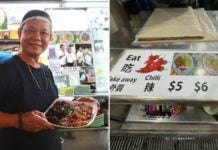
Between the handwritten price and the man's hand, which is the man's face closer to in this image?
the man's hand

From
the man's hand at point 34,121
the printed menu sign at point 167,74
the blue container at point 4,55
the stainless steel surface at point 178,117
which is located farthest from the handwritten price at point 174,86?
the blue container at point 4,55

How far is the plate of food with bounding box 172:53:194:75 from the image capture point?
0.93 m

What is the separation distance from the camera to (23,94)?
3.42ft

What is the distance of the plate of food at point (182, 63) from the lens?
0.93 m

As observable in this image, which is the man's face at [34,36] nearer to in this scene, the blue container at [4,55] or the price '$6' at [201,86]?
the blue container at [4,55]

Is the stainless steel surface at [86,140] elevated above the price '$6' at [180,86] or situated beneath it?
situated beneath

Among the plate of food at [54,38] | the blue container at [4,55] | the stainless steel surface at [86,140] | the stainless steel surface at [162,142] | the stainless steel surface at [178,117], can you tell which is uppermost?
the plate of food at [54,38]

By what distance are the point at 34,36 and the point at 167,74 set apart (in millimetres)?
471

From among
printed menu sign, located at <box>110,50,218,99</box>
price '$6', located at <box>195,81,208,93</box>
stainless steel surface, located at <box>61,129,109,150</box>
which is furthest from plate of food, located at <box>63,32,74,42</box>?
price '$6', located at <box>195,81,208,93</box>

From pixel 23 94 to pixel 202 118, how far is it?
2.09 feet

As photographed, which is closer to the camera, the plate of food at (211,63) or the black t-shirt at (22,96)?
the plate of food at (211,63)

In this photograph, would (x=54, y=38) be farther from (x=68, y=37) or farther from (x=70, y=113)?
(x=70, y=113)

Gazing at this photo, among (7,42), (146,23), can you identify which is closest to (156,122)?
(146,23)

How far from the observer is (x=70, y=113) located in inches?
41.5
